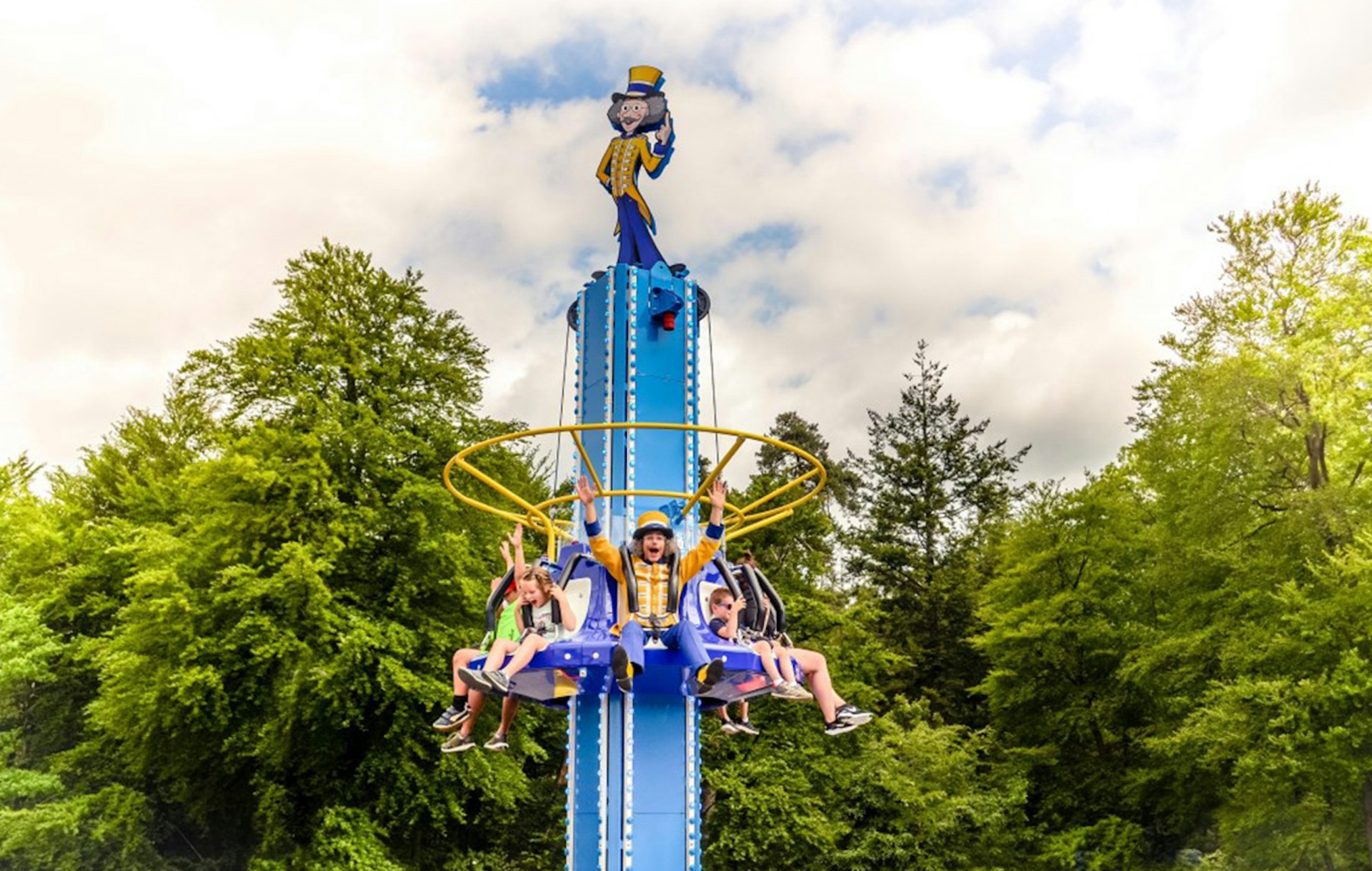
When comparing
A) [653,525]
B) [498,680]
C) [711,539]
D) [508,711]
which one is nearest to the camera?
[711,539]

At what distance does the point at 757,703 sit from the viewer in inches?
982

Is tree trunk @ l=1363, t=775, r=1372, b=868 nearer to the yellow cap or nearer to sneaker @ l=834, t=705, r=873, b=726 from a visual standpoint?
sneaker @ l=834, t=705, r=873, b=726

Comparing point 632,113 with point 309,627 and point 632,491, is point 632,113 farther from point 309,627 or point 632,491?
point 309,627

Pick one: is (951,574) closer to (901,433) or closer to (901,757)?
(901,433)

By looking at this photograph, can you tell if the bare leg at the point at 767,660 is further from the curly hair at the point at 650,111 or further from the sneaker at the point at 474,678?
the curly hair at the point at 650,111

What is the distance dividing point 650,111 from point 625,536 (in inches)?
219

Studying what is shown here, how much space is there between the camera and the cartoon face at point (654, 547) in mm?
12023

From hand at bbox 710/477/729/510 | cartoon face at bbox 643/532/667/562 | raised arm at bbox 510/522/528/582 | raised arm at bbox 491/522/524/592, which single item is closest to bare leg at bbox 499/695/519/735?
raised arm at bbox 491/522/524/592

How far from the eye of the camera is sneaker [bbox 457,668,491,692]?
39.2 ft

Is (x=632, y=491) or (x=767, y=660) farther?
(x=632, y=491)

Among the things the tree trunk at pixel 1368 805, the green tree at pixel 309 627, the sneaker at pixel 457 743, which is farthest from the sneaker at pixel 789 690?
the tree trunk at pixel 1368 805

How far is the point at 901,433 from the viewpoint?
3681cm

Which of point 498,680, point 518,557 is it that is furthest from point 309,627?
point 498,680

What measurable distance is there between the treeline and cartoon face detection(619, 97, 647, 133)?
293 inches
